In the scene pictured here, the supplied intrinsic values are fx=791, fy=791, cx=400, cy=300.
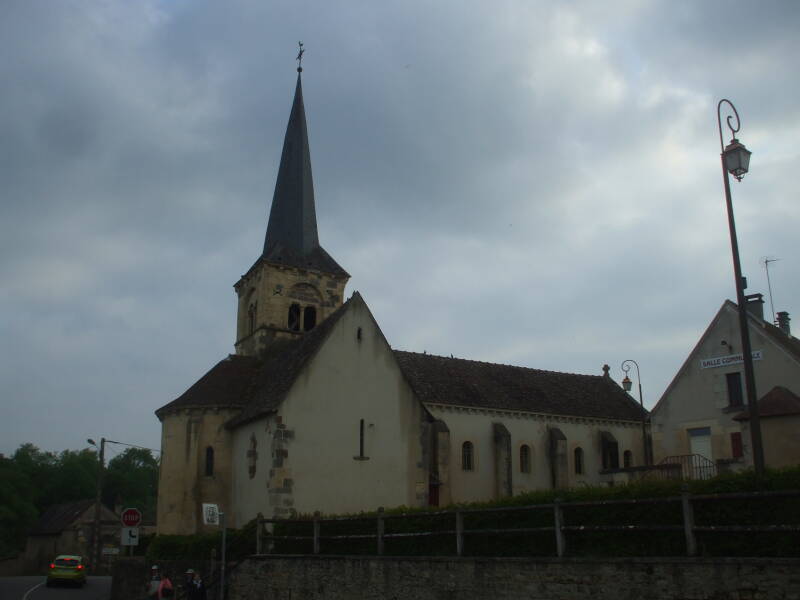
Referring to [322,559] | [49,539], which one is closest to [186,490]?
[322,559]

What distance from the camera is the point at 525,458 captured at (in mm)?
38844

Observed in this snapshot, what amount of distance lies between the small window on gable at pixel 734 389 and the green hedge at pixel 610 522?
616 inches

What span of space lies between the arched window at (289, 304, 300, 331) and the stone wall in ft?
61.3

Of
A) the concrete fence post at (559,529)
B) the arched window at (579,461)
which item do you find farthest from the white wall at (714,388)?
the concrete fence post at (559,529)

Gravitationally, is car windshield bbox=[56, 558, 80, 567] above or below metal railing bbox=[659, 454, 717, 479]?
below

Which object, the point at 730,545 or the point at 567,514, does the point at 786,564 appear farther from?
the point at 567,514

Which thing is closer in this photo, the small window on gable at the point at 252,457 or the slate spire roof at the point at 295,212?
the small window on gable at the point at 252,457

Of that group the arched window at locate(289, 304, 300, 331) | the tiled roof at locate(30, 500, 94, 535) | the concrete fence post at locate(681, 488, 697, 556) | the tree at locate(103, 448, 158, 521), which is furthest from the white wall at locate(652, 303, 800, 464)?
the tree at locate(103, 448, 158, 521)

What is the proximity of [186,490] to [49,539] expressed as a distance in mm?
42141

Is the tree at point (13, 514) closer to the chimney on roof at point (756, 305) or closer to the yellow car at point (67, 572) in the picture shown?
the yellow car at point (67, 572)

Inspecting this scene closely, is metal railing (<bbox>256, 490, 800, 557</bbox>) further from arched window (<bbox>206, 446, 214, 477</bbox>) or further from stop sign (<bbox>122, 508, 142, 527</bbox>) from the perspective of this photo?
arched window (<bbox>206, 446, 214, 477</bbox>)

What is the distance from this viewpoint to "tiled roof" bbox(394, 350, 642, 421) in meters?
37.6

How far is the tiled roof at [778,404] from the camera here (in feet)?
84.8

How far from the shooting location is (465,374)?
1571 inches
